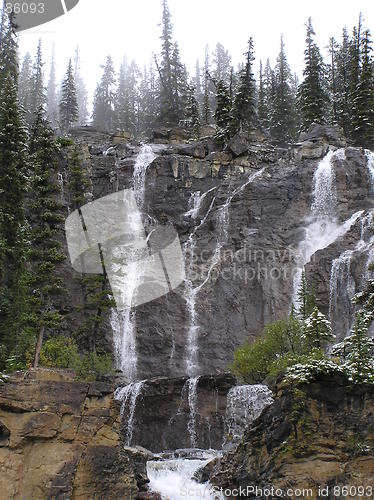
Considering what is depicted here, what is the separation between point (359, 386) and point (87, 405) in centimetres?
755

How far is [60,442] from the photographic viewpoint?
1479cm

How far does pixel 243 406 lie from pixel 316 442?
8452mm

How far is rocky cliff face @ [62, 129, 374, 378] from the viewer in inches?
1195

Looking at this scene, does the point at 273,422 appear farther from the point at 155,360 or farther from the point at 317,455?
the point at 155,360

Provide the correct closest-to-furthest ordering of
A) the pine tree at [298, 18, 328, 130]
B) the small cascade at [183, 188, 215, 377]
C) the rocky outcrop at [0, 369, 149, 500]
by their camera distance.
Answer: the rocky outcrop at [0, 369, 149, 500] → the small cascade at [183, 188, 215, 377] → the pine tree at [298, 18, 328, 130]

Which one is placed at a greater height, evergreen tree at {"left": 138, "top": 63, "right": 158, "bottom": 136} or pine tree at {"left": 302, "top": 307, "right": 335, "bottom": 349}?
evergreen tree at {"left": 138, "top": 63, "right": 158, "bottom": 136}

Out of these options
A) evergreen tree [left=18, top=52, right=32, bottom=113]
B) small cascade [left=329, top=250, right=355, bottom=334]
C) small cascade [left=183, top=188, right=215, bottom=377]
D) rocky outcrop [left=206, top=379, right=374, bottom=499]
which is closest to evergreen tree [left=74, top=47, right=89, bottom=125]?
evergreen tree [left=18, top=52, right=32, bottom=113]

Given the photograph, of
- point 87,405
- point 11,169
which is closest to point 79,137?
point 11,169

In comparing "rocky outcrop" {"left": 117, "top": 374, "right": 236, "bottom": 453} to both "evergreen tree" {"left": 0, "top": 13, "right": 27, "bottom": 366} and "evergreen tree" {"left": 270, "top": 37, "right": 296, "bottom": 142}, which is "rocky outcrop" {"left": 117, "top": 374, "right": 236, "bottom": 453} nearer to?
"evergreen tree" {"left": 0, "top": 13, "right": 27, "bottom": 366}

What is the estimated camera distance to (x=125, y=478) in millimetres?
14875

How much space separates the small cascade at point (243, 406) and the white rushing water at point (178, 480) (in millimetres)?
3041

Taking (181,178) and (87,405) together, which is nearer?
(87,405)

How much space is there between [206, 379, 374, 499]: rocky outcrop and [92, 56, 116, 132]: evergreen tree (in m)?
58.9

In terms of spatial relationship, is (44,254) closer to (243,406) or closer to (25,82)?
(243,406)
